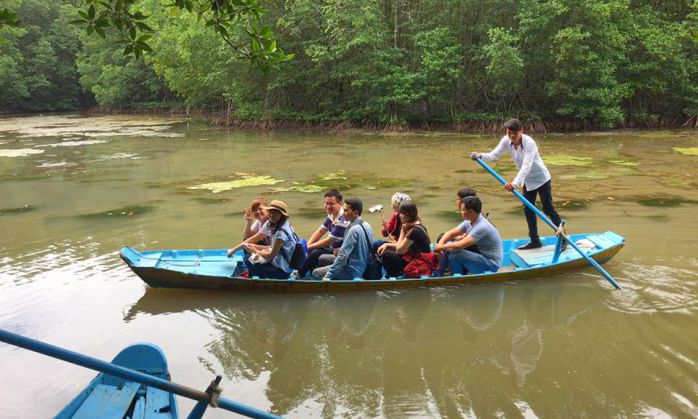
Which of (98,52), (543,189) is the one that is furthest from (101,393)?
(98,52)

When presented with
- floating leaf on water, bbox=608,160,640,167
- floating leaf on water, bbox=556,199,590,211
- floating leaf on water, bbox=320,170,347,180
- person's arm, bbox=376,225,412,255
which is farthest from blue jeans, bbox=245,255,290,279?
floating leaf on water, bbox=608,160,640,167

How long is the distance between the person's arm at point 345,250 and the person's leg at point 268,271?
0.55 metres

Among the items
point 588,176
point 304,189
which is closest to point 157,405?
point 304,189

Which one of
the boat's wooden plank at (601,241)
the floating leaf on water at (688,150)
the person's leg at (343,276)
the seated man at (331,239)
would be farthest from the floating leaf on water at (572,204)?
the floating leaf on water at (688,150)

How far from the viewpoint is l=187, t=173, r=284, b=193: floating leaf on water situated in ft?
38.3

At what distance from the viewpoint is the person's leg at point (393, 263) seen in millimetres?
5578

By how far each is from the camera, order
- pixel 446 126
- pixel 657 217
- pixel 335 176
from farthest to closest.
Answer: pixel 446 126 → pixel 335 176 → pixel 657 217

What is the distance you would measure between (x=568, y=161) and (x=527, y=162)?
9.16 m

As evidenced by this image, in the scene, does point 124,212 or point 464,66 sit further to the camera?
point 464,66

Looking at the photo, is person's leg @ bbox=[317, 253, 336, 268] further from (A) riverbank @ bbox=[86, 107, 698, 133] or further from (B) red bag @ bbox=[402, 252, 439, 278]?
(A) riverbank @ bbox=[86, 107, 698, 133]

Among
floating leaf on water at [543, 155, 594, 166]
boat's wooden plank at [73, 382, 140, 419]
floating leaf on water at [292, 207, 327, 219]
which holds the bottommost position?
floating leaf on water at [292, 207, 327, 219]

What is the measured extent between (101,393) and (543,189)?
506 cm

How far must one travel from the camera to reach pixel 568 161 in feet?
46.8

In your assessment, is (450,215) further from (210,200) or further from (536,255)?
(210,200)
